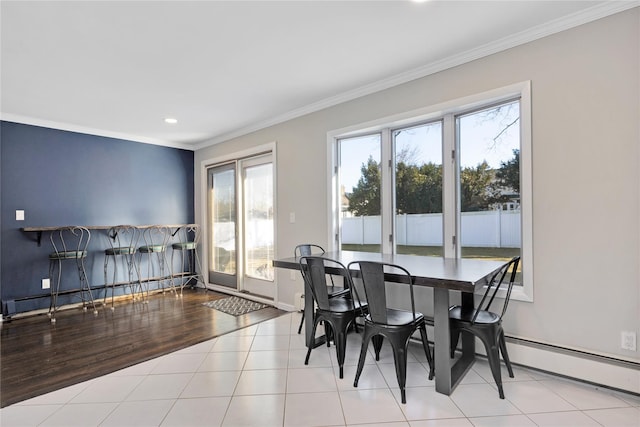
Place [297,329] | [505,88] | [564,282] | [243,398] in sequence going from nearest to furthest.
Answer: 1. [243,398]
2. [564,282]
3. [505,88]
4. [297,329]

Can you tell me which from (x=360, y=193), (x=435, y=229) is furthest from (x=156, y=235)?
(x=435, y=229)

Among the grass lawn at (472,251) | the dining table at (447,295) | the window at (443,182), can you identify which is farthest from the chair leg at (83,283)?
the grass lawn at (472,251)

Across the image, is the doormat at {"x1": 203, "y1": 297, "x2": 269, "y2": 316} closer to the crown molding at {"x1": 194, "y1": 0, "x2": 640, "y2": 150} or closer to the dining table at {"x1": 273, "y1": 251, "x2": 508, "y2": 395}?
the dining table at {"x1": 273, "y1": 251, "x2": 508, "y2": 395}

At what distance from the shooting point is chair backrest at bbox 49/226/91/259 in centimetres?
417

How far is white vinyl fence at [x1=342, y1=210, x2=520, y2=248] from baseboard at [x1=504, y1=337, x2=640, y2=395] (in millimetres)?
763

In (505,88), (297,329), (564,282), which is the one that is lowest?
(297,329)

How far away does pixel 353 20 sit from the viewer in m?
2.22

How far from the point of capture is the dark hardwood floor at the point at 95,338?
8.01ft

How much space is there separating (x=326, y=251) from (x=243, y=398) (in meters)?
1.86

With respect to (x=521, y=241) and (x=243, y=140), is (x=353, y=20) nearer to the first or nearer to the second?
(x=521, y=241)

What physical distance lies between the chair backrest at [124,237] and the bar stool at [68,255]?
295 mm

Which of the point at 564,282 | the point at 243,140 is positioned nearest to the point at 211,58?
the point at 243,140

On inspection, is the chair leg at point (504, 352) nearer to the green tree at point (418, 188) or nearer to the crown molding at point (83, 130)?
the green tree at point (418, 188)

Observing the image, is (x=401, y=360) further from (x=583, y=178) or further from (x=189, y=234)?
(x=189, y=234)
